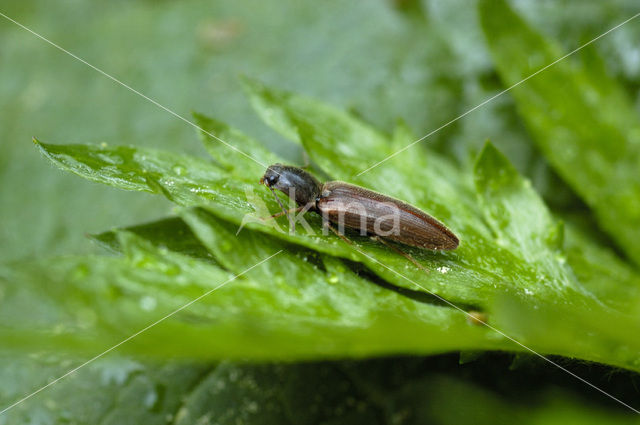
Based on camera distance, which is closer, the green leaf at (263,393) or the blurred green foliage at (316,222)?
the blurred green foliage at (316,222)

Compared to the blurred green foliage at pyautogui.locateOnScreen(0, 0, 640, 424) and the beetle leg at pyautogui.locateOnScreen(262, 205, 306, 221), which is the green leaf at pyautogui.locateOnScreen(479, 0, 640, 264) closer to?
the blurred green foliage at pyautogui.locateOnScreen(0, 0, 640, 424)

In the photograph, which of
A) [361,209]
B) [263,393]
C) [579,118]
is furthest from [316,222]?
[579,118]

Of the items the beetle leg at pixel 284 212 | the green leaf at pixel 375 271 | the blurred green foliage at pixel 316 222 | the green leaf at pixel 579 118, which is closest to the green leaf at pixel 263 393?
the blurred green foliage at pixel 316 222

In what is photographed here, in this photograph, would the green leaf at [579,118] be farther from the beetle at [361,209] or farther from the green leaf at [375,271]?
the beetle at [361,209]

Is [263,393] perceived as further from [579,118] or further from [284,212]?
[579,118]

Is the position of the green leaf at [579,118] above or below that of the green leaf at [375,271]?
above

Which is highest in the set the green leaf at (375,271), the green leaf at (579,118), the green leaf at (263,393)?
the green leaf at (579,118)

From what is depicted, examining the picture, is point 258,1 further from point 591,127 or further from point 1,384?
point 1,384
